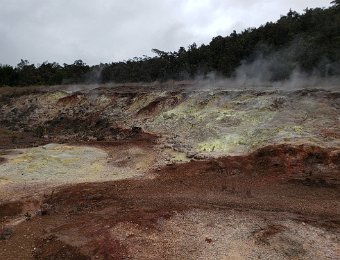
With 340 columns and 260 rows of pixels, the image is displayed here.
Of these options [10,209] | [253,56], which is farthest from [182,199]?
[253,56]

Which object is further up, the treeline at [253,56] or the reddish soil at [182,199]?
the treeline at [253,56]

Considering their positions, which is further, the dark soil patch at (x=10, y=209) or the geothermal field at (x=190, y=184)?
the dark soil patch at (x=10, y=209)

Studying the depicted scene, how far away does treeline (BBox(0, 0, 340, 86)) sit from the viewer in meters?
22.9

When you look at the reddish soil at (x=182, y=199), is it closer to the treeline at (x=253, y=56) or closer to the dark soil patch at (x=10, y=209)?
the dark soil patch at (x=10, y=209)

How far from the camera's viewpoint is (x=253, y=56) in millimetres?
27672

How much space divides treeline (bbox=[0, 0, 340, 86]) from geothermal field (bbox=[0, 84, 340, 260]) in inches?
194

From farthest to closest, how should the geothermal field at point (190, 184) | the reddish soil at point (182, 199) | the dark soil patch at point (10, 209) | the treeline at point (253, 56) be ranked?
1. the treeline at point (253, 56)
2. the dark soil patch at point (10, 209)
3. the reddish soil at point (182, 199)
4. the geothermal field at point (190, 184)

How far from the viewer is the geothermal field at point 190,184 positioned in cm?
872

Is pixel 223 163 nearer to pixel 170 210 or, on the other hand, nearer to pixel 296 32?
pixel 170 210

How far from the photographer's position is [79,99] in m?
28.8

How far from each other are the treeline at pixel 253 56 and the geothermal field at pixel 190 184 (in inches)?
194

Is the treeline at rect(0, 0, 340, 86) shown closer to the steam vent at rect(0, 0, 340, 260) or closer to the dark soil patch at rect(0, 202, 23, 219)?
the steam vent at rect(0, 0, 340, 260)

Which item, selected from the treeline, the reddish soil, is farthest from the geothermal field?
the treeline

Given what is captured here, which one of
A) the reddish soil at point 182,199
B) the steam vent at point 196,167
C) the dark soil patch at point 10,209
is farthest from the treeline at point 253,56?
the dark soil patch at point 10,209
